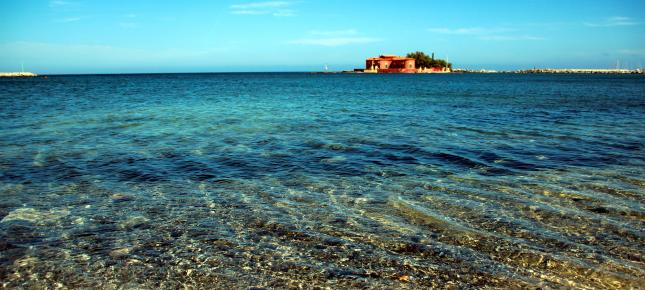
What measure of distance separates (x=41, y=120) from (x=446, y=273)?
23434 mm

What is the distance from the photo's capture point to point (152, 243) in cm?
629

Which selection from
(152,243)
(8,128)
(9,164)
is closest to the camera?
(152,243)

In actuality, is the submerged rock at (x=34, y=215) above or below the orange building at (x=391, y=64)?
below

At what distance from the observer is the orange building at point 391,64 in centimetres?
17900

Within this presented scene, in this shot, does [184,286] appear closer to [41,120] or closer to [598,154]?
[598,154]

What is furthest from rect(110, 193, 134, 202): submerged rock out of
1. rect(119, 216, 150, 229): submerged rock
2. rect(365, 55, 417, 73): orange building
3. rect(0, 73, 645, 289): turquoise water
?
rect(365, 55, 417, 73): orange building

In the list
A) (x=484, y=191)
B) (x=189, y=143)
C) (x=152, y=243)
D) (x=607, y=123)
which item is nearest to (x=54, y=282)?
(x=152, y=243)

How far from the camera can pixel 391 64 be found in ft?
609

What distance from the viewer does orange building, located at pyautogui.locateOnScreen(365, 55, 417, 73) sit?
179 m

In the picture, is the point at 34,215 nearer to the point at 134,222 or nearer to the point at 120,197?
the point at 120,197

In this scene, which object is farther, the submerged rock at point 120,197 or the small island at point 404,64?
the small island at point 404,64

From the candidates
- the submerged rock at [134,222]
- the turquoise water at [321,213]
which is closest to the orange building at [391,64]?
the turquoise water at [321,213]

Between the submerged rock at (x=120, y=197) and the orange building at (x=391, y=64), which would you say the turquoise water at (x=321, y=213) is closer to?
the submerged rock at (x=120, y=197)

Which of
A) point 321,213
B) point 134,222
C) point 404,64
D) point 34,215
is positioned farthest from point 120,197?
point 404,64
